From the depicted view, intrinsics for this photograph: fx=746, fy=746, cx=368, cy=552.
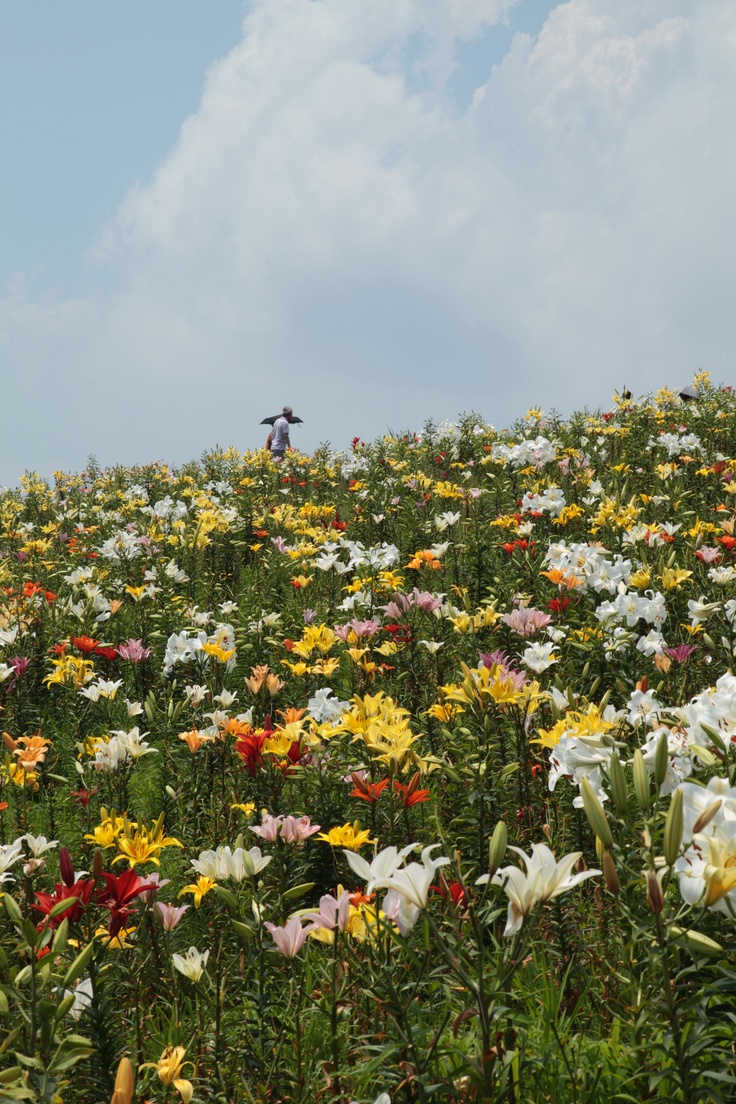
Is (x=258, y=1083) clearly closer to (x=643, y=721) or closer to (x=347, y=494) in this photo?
(x=643, y=721)

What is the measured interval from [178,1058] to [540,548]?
15.4 feet

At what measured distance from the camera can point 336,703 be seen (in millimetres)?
3221

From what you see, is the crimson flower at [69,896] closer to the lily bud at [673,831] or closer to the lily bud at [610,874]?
the lily bud at [610,874]

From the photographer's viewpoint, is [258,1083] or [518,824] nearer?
[258,1083]

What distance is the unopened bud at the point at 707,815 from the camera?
4.16ft

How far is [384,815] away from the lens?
2955 mm

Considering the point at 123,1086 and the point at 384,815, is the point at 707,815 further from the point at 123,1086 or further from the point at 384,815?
the point at 384,815

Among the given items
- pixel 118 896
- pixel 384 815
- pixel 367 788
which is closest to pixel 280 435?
pixel 384 815

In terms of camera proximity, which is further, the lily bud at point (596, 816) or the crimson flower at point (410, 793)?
the crimson flower at point (410, 793)

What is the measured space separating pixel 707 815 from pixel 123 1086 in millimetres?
1083

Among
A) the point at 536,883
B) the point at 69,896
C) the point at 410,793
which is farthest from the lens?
the point at 410,793

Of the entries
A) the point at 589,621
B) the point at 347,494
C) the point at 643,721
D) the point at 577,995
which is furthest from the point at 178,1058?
the point at 347,494

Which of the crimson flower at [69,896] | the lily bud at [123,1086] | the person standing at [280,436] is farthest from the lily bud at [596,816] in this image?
the person standing at [280,436]

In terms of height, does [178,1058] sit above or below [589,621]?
below
